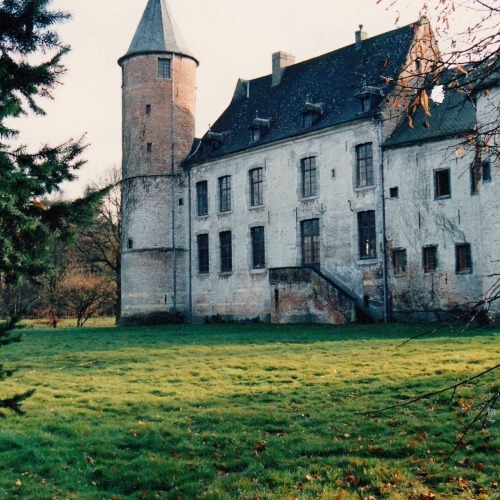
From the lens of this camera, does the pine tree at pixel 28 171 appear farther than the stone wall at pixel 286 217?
No

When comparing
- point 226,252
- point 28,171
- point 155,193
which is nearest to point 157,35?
point 155,193

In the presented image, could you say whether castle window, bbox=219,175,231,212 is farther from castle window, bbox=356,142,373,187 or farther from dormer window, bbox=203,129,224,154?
castle window, bbox=356,142,373,187

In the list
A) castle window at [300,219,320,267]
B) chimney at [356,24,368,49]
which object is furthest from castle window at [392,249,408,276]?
chimney at [356,24,368,49]

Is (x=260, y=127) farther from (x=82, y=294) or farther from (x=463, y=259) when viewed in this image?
(x=82, y=294)

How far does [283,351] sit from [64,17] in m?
12.8

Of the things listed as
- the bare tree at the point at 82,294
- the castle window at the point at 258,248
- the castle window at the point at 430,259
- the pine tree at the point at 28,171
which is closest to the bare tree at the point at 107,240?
the bare tree at the point at 82,294

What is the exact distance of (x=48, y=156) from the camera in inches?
217

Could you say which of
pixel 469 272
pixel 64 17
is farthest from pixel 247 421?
pixel 469 272

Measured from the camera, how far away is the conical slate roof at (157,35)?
34688 mm

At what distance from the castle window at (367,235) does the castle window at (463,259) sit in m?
3.40

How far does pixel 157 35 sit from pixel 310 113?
35.0 ft

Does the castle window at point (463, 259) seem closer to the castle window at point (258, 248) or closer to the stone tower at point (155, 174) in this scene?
the castle window at point (258, 248)

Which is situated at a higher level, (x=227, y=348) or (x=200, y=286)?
(x=200, y=286)

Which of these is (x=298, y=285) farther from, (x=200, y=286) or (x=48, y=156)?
(x=48, y=156)
